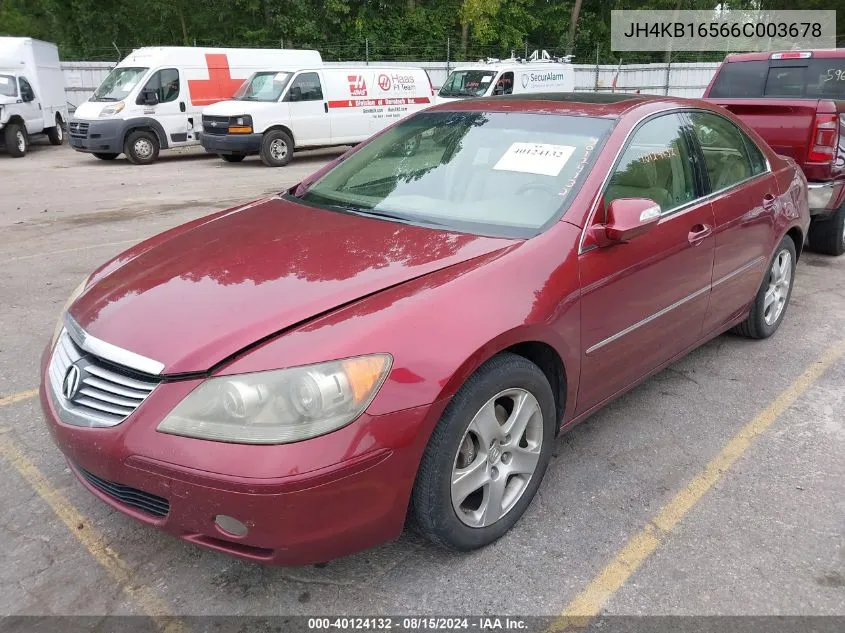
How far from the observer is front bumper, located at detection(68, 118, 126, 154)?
14.2 m

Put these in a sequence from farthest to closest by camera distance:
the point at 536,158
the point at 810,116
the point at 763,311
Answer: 1. the point at 810,116
2. the point at 763,311
3. the point at 536,158

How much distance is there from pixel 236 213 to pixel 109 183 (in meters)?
9.90

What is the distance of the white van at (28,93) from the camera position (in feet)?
51.1

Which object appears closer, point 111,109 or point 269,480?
point 269,480

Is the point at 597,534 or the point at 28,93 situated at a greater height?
the point at 28,93

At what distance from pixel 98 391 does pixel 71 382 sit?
6.4 inches

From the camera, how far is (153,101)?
48.5 feet

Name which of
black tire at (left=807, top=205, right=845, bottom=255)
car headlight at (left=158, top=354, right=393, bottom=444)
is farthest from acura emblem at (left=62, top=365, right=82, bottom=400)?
black tire at (left=807, top=205, right=845, bottom=255)

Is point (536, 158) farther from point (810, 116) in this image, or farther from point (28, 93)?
point (28, 93)

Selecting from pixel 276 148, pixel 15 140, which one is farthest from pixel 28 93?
pixel 276 148

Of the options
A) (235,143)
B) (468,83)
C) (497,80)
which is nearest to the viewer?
(235,143)

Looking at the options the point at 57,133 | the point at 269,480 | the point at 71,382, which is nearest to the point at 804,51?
the point at 269,480

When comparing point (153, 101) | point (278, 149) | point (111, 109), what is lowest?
point (278, 149)

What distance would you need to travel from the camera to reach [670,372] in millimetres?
4227
